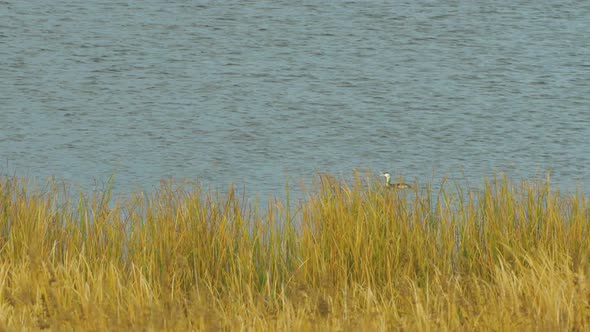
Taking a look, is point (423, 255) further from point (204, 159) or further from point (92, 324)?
point (204, 159)

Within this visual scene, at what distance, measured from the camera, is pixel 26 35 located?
22.8 meters

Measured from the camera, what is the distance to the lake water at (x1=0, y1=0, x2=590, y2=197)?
13398 mm

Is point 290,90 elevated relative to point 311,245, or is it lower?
lower

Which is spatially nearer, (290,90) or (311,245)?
(311,245)

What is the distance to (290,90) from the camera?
17891 millimetres

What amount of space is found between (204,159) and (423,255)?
18.7ft

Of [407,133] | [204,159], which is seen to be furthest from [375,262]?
[407,133]

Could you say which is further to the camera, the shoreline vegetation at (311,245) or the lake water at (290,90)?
the lake water at (290,90)

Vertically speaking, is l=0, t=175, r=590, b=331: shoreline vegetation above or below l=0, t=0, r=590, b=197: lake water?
above

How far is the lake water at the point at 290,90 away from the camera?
44.0 ft

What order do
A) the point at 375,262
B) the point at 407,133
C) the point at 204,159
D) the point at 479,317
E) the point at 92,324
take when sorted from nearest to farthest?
the point at 92,324, the point at 479,317, the point at 375,262, the point at 204,159, the point at 407,133

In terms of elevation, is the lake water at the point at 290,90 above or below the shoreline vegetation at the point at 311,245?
below

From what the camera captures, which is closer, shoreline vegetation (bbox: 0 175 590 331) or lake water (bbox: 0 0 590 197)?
shoreline vegetation (bbox: 0 175 590 331)

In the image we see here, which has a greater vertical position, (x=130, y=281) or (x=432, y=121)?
(x=130, y=281)
